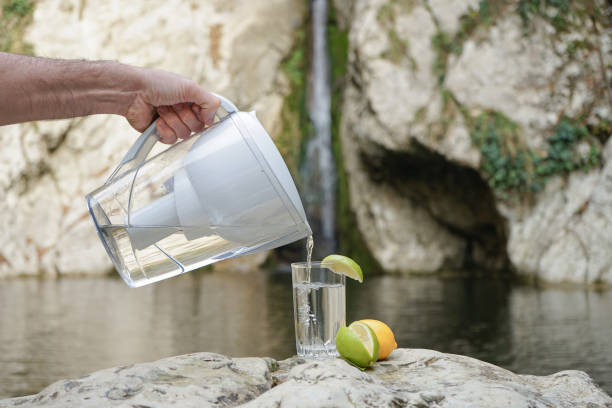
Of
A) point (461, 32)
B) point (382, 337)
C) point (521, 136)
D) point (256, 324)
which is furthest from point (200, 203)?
point (461, 32)

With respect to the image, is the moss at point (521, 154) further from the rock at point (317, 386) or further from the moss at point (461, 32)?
the rock at point (317, 386)

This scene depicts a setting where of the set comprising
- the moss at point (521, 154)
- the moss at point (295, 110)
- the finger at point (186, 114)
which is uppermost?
the moss at point (295, 110)

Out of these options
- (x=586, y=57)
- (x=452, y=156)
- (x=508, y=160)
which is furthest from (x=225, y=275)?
(x=586, y=57)

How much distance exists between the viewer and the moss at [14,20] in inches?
337

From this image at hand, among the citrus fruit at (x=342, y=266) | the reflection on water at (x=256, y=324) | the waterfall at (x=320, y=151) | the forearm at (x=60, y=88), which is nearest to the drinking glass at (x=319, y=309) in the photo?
the citrus fruit at (x=342, y=266)

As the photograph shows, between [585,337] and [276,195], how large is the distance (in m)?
2.57

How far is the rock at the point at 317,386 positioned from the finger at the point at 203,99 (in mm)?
597

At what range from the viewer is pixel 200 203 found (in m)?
1.46

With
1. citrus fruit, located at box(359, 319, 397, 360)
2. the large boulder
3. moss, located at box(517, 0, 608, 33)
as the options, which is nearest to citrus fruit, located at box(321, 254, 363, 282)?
citrus fruit, located at box(359, 319, 397, 360)

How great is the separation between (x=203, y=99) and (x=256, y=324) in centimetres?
254

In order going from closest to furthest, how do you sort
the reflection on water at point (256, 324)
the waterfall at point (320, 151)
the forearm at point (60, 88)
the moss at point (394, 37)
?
1. the forearm at point (60, 88)
2. the reflection on water at point (256, 324)
3. the moss at point (394, 37)
4. the waterfall at point (320, 151)

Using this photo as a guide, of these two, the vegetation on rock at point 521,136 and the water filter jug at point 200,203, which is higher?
the vegetation on rock at point 521,136

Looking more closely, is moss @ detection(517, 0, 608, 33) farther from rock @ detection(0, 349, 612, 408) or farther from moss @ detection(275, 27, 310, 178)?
rock @ detection(0, 349, 612, 408)

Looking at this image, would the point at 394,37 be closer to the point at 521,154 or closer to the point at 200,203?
the point at 521,154
